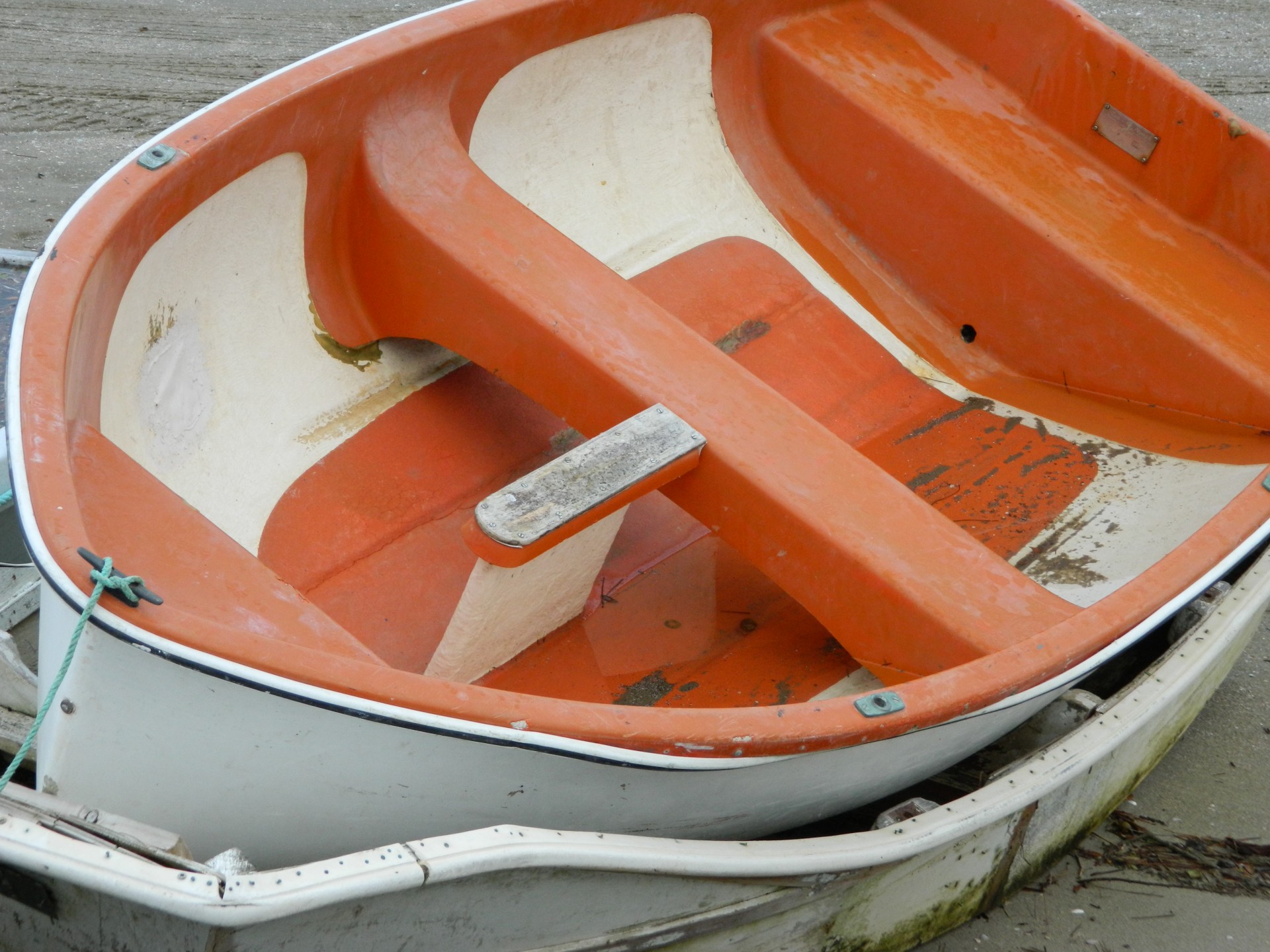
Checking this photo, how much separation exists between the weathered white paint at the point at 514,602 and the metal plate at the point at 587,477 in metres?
0.10

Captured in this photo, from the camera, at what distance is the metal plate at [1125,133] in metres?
3.32

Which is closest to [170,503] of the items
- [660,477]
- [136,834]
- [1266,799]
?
[136,834]

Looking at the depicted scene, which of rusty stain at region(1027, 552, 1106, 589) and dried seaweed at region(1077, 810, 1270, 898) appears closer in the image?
dried seaweed at region(1077, 810, 1270, 898)

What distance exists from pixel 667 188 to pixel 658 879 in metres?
2.15

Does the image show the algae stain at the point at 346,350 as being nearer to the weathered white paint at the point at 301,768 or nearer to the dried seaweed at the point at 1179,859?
the weathered white paint at the point at 301,768

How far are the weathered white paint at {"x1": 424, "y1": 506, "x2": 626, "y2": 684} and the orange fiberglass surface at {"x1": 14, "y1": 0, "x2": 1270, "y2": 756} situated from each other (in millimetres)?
73

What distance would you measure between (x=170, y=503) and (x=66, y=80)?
363 cm

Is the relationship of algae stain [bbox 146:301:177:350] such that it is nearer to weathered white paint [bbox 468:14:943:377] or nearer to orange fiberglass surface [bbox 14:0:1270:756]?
orange fiberglass surface [bbox 14:0:1270:756]

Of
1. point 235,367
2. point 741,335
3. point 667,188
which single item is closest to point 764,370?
point 741,335

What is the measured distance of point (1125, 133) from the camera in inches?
132

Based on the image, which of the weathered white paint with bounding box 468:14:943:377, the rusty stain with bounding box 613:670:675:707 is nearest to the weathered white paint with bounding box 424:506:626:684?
the rusty stain with bounding box 613:670:675:707

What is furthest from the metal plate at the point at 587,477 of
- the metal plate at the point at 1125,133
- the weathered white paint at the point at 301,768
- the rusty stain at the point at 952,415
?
the metal plate at the point at 1125,133

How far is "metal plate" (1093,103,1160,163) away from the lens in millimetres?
3316

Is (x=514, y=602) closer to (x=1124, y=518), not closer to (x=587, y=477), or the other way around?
(x=587, y=477)
